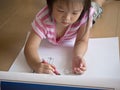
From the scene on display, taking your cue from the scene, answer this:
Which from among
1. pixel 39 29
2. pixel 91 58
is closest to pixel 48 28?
pixel 39 29

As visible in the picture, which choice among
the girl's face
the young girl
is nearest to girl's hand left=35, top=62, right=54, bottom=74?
the young girl

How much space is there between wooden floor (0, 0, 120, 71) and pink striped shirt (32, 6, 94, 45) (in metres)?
0.05

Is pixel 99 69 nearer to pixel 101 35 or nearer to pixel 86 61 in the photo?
pixel 86 61

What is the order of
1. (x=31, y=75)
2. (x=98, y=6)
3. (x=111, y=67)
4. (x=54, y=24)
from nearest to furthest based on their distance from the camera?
(x=31, y=75), (x=111, y=67), (x=54, y=24), (x=98, y=6)

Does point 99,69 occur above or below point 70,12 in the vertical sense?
below

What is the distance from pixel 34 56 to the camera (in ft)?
1.55

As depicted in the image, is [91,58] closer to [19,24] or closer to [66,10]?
[66,10]

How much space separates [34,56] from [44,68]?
2.7 inches

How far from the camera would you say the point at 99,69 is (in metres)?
0.44

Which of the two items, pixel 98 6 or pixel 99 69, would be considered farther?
pixel 98 6

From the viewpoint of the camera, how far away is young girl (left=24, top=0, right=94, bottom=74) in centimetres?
45

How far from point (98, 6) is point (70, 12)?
254 mm

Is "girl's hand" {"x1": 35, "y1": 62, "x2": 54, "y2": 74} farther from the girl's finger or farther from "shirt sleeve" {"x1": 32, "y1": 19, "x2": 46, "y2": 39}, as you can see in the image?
"shirt sleeve" {"x1": 32, "y1": 19, "x2": 46, "y2": 39}

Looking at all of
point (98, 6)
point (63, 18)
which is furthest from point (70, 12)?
point (98, 6)
